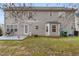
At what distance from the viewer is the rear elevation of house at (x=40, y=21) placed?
499 cm

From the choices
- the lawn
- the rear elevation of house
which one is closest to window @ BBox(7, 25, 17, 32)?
the rear elevation of house

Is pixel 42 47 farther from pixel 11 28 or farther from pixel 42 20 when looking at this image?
pixel 11 28

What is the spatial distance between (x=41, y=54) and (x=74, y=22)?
55cm

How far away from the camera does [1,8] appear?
502 cm

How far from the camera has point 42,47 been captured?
4.96 m

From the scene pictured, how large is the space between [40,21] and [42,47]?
0.31 m

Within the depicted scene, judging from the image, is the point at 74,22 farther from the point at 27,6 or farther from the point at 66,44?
the point at 27,6

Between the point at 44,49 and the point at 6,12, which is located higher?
the point at 6,12

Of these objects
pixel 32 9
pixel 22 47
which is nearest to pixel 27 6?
pixel 32 9

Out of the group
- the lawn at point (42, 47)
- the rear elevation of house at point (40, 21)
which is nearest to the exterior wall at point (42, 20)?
the rear elevation of house at point (40, 21)

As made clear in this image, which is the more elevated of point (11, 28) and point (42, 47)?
point (11, 28)

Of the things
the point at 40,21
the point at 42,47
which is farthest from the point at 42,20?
the point at 42,47

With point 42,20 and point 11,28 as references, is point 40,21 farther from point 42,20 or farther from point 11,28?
point 11,28

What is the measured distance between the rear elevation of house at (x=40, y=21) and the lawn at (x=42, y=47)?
0.09 m
